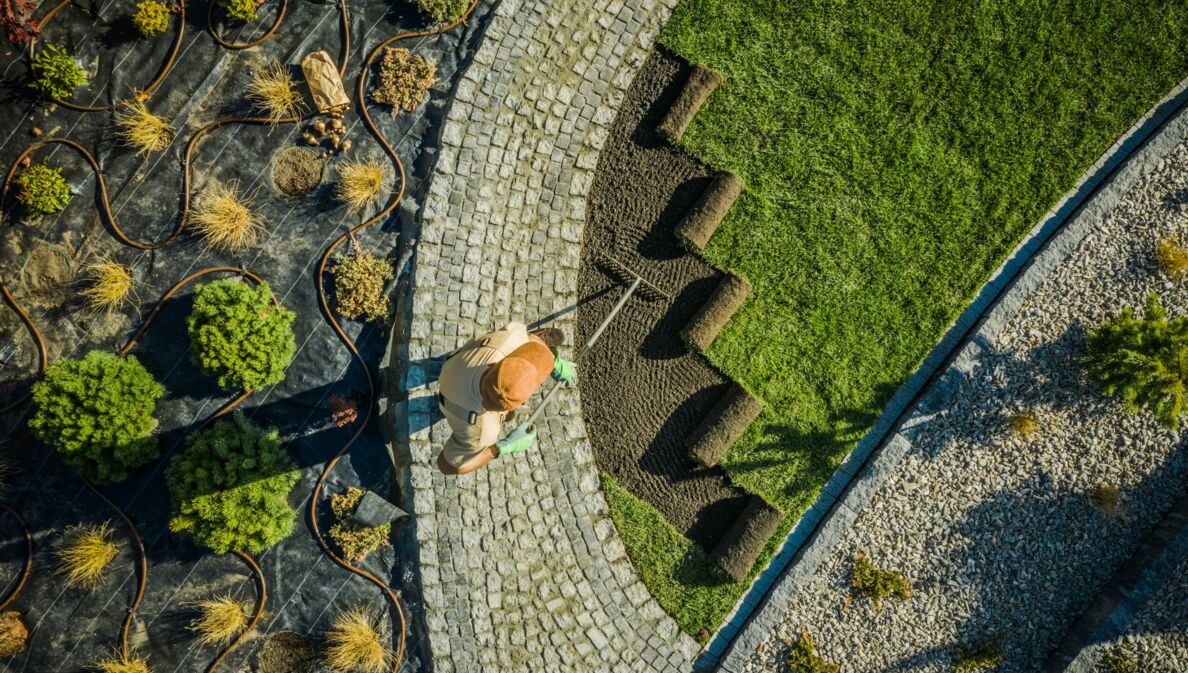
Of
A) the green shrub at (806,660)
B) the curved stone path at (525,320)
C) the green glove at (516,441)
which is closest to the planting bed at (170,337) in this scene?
the curved stone path at (525,320)

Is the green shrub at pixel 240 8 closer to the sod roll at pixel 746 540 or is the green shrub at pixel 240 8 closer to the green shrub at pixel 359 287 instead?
the green shrub at pixel 359 287

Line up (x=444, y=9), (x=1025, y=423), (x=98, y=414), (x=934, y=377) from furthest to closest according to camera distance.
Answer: (x=934, y=377), (x=1025, y=423), (x=444, y=9), (x=98, y=414)

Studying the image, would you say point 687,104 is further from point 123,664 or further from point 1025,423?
point 123,664

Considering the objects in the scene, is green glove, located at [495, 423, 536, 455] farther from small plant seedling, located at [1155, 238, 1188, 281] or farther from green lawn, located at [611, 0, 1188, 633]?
small plant seedling, located at [1155, 238, 1188, 281]

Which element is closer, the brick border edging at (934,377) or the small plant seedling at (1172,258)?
the brick border edging at (934,377)

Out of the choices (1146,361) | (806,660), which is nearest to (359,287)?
(806,660)
